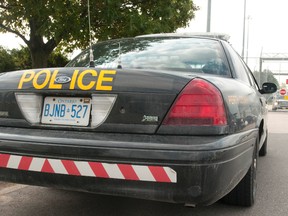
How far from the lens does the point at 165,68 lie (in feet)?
10.2

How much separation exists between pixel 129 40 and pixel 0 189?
6.91 ft

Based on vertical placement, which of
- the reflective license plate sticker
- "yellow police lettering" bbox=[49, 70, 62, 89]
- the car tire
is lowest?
the car tire

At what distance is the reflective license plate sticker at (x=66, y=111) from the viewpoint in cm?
259

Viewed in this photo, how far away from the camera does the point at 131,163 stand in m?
2.33

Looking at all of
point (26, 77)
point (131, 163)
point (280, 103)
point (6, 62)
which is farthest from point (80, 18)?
point (280, 103)

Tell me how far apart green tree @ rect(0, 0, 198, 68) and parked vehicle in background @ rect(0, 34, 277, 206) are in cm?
516

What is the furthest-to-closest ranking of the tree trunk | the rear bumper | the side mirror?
the tree trunk → the side mirror → the rear bumper

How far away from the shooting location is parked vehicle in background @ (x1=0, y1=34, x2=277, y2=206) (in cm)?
230

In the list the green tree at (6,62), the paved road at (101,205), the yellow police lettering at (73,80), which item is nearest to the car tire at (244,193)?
the paved road at (101,205)

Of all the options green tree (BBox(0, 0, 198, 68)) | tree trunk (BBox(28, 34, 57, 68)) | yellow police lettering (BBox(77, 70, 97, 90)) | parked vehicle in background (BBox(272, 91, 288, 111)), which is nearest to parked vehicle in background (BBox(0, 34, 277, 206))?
yellow police lettering (BBox(77, 70, 97, 90))

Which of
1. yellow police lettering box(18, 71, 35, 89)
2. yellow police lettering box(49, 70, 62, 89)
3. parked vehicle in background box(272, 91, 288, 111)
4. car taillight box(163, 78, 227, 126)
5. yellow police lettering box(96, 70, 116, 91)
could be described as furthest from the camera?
parked vehicle in background box(272, 91, 288, 111)

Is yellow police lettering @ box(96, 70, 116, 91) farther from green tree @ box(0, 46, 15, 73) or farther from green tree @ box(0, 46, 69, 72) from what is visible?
green tree @ box(0, 46, 15, 73)

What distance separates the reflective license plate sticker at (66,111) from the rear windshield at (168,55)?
1.75 ft

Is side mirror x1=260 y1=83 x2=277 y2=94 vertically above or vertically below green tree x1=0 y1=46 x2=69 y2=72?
above
